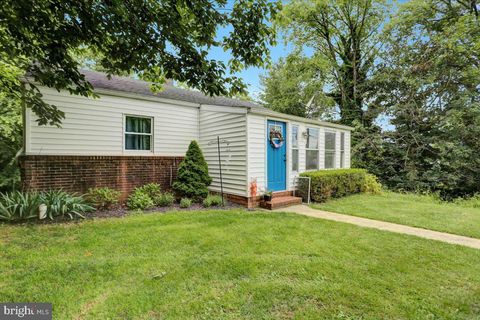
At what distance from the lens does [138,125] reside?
7824 mm

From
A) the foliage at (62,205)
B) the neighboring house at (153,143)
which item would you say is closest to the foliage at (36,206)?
the foliage at (62,205)

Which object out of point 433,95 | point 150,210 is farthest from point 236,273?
point 433,95

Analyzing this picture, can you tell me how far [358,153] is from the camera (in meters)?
14.3

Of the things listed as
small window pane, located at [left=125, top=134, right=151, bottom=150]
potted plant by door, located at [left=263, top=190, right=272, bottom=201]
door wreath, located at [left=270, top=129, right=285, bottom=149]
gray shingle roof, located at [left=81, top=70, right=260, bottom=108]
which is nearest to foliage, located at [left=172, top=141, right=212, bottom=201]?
small window pane, located at [left=125, top=134, right=151, bottom=150]

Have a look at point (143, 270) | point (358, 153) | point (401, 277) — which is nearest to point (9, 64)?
point (143, 270)

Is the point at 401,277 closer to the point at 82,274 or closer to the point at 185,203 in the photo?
the point at 82,274

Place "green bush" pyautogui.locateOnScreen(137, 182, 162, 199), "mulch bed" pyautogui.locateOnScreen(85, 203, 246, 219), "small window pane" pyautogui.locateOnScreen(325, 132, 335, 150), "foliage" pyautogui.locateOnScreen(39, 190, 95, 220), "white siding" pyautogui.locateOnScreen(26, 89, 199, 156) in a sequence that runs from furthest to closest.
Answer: "small window pane" pyautogui.locateOnScreen(325, 132, 335, 150), "green bush" pyautogui.locateOnScreen(137, 182, 162, 199), "white siding" pyautogui.locateOnScreen(26, 89, 199, 156), "mulch bed" pyautogui.locateOnScreen(85, 203, 246, 219), "foliage" pyautogui.locateOnScreen(39, 190, 95, 220)

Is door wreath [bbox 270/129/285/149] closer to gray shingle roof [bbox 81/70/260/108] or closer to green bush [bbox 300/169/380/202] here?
gray shingle roof [bbox 81/70/260/108]

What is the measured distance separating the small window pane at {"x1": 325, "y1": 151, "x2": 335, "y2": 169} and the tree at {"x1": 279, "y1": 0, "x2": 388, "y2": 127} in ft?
19.6

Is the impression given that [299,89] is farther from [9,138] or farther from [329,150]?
[9,138]

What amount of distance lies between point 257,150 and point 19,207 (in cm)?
572

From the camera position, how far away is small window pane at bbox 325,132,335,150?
9.83 m

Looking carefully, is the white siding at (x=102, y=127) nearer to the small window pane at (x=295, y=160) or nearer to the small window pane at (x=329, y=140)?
the small window pane at (x=295, y=160)

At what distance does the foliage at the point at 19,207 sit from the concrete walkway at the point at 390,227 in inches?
224
